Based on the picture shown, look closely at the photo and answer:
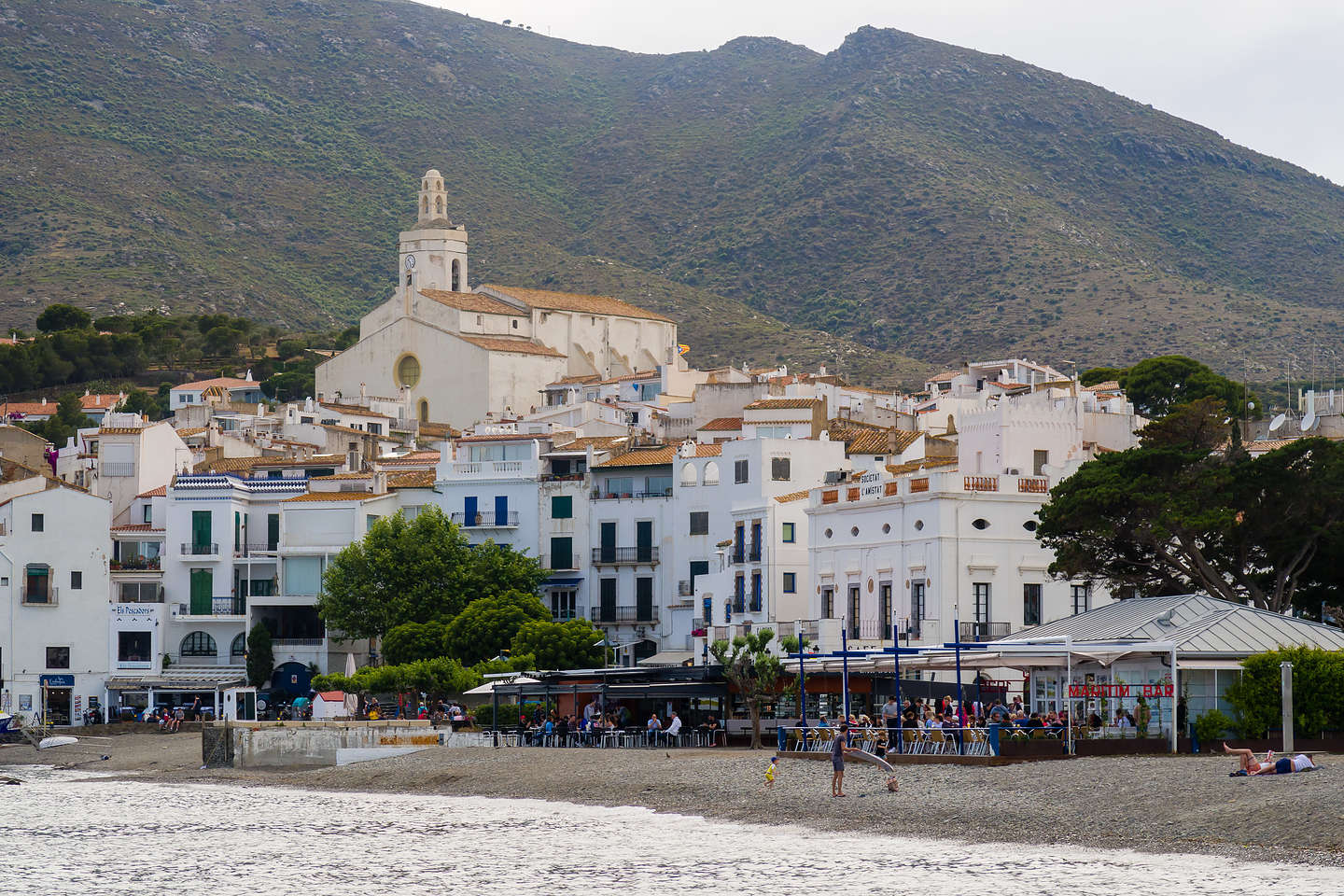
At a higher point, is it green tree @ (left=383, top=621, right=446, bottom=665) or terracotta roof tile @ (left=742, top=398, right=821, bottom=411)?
terracotta roof tile @ (left=742, top=398, right=821, bottom=411)

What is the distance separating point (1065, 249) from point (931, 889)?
150243 millimetres

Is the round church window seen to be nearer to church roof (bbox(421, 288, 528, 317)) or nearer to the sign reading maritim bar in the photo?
church roof (bbox(421, 288, 528, 317))

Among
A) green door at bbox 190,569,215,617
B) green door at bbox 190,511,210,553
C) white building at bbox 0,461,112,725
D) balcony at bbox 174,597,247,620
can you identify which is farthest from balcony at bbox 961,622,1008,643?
white building at bbox 0,461,112,725

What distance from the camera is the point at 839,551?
59281 millimetres

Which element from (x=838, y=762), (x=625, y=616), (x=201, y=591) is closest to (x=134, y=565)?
(x=201, y=591)

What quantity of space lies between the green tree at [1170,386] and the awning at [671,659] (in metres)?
38.6

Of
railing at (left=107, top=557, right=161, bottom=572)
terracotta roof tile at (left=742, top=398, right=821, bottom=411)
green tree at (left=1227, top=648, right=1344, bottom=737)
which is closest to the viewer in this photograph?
green tree at (left=1227, top=648, right=1344, bottom=737)

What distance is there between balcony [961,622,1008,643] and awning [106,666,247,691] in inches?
1173

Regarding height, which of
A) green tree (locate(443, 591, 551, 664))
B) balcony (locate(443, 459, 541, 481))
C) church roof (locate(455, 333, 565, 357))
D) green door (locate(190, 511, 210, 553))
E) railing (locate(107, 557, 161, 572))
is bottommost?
green tree (locate(443, 591, 551, 664))

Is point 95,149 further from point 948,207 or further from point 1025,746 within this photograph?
point 1025,746

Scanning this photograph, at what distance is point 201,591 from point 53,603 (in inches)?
198

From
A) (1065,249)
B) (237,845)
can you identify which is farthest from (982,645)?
(1065,249)

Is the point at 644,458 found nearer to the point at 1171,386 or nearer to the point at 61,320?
the point at 1171,386

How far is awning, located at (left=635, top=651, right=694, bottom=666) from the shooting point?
6372 centimetres
